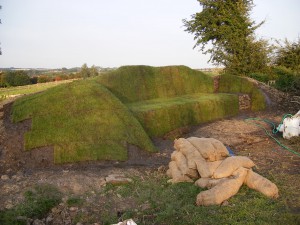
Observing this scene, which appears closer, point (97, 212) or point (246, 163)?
point (97, 212)

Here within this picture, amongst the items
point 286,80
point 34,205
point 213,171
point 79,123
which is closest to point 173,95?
point 79,123

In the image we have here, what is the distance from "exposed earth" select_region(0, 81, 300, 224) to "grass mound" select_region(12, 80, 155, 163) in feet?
0.89

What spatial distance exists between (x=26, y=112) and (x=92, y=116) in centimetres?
205

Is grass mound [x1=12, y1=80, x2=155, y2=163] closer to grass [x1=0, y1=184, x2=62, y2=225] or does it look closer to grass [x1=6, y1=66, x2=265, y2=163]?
grass [x1=6, y1=66, x2=265, y2=163]

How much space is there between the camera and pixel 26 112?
977 centimetres

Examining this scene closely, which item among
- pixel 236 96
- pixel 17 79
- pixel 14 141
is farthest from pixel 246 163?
pixel 17 79

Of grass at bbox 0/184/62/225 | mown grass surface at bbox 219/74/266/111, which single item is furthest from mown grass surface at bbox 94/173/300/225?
mown grass surface at bbox 219/74/266/111

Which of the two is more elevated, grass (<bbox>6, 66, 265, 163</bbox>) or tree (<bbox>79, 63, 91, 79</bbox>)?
tree (<bbox>79, 63, 91, 79</bbox>)

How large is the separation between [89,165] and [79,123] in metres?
1.59

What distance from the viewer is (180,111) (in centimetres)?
1312

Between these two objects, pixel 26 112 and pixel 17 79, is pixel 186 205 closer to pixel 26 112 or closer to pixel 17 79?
pixel 26 112

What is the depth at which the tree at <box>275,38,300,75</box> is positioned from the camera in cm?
2345

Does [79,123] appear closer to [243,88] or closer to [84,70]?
[243,88]

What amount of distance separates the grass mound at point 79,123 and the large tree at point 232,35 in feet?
52.9
